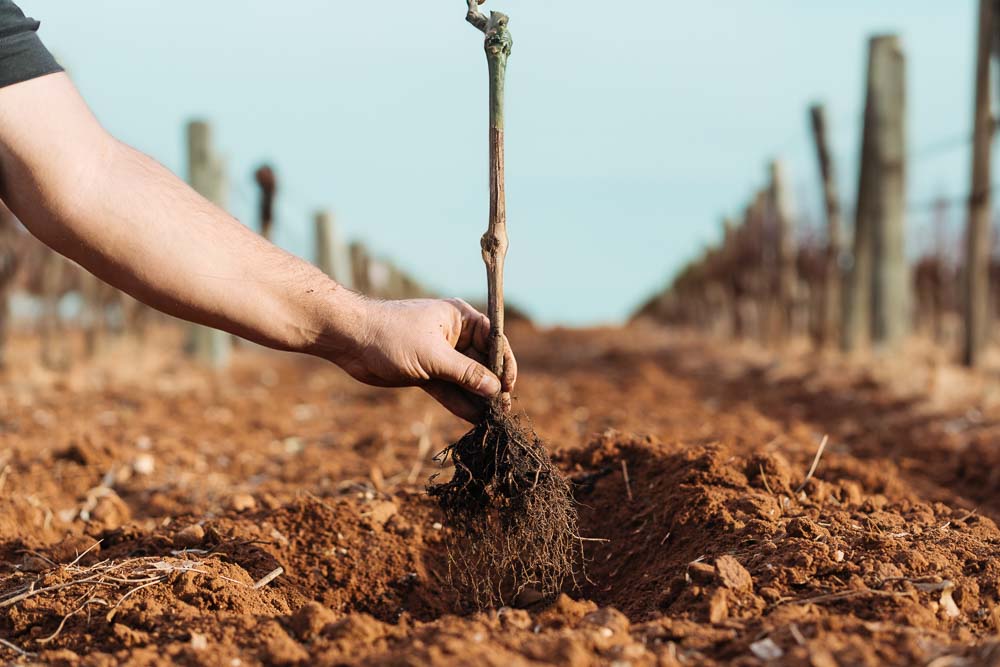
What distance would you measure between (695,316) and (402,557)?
21.2 meters

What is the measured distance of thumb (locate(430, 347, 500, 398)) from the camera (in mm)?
2738

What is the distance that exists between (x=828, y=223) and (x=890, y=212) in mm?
1620

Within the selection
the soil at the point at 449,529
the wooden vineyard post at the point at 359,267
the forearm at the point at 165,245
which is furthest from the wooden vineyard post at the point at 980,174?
the wooden vineyard post at the point at 359,267

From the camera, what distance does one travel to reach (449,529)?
126 inches

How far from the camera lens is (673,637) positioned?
2049 millimetres

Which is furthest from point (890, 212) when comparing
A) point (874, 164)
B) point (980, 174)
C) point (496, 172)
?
point (496, 172)

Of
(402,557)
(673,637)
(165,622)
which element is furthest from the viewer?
(402,557)

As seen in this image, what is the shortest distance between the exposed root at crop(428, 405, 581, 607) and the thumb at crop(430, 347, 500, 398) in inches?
3.6

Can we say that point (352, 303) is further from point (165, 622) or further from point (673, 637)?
point (673, 637)

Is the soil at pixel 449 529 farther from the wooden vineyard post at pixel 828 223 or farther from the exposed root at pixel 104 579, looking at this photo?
the wooden vineyard post at pixel 828 223

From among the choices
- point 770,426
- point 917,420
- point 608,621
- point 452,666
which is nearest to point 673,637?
point 608,621

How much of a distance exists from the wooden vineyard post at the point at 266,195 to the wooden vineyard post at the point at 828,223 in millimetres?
6351

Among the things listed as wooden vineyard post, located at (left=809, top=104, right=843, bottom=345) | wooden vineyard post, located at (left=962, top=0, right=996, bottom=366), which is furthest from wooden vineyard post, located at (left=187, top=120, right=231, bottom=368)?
wooden vineyard post, located at (left=962, top=0, right=996, bottom=366)

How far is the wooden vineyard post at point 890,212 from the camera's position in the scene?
362 inches
